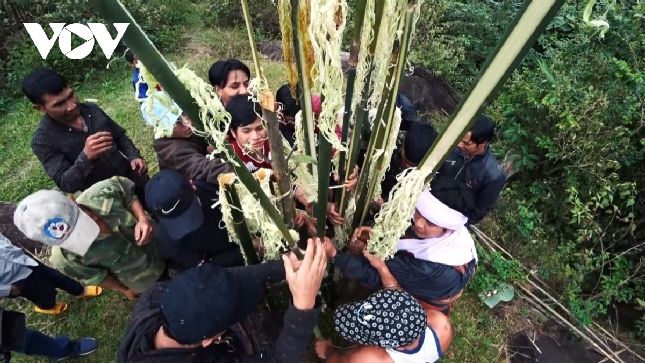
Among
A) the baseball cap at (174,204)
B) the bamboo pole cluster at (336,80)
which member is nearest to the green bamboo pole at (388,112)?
the bamboo pole cluster at (336,80)

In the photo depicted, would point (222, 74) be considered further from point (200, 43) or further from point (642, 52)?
point (200, 43)

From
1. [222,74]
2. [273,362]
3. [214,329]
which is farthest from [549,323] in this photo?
[222,74]

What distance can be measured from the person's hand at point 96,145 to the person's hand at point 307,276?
1.41 metres

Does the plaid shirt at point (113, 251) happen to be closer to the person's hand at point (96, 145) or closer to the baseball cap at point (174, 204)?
the person's hand at point (96, 145)

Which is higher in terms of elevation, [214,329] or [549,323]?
[214,329]

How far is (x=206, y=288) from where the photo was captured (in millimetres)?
1141

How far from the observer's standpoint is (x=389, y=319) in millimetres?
1482

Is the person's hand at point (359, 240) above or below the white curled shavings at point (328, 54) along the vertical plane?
below

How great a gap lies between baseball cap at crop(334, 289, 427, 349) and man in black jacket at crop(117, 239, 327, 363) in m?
0.37

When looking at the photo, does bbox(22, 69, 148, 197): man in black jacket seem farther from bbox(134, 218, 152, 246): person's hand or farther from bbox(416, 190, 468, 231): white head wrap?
bbox(416, 190, 468, 231): white head wrap

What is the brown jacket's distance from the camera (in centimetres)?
194

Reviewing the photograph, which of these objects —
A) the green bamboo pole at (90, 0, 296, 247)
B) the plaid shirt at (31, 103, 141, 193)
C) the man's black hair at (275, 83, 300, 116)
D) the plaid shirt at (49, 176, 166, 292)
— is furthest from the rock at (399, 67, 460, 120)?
the green bamboo pole at (90, 0, 296, 247)

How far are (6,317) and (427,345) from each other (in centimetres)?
→ 185

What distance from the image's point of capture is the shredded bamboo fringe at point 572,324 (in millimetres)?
2508
